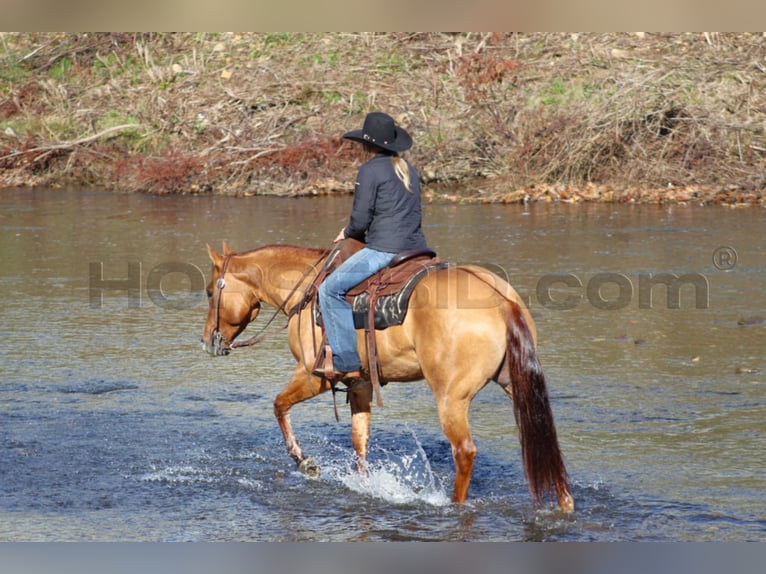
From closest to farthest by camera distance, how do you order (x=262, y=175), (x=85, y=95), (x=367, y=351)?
(x=367, y=351) → (x=262, y=175) → (x=85, y=95)

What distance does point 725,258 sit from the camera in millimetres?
13727

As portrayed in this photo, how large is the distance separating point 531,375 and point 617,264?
7.48 meters

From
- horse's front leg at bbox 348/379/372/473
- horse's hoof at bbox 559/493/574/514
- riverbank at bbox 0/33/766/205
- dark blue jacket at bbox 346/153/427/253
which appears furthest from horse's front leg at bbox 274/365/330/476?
riverbank at bbox 0/33/766/205

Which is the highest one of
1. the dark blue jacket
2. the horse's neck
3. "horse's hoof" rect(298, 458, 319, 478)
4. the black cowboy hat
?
the black cowboy hat

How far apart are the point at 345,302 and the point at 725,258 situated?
26.5ft

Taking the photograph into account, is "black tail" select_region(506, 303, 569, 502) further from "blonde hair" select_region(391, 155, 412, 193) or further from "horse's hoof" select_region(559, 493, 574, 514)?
"blonde hair" select_region(391, 155, 412, 193)

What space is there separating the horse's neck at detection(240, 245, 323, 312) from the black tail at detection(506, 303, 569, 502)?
1731 millimetres

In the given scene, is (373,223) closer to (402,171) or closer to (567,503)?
(402,171)

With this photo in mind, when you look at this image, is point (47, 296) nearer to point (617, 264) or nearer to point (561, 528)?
point (617, 264)

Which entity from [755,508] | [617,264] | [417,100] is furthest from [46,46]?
[755,508]

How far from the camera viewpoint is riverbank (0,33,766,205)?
17906 millimetres

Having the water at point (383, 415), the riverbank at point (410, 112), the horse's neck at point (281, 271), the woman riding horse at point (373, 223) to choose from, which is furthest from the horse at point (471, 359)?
the riverbank at point (410, 112)

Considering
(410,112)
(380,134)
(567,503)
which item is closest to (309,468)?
(567,503)
